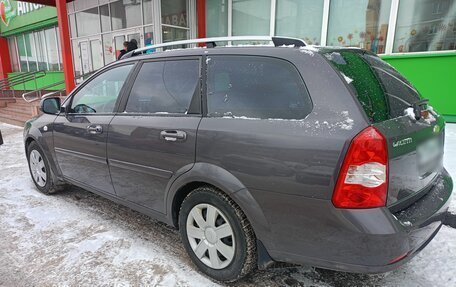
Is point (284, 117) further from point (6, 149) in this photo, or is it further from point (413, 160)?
point (6, 149)

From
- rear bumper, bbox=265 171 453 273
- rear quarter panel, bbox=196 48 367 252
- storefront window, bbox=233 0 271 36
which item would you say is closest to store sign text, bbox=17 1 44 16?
storefront window, bbox=233 0 271 36

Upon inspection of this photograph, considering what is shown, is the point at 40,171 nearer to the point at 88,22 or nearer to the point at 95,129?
the point at 95,129

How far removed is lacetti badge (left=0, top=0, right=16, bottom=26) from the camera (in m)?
18.9

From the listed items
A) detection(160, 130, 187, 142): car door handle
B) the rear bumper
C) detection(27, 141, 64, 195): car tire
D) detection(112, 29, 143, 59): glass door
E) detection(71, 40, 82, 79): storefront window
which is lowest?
detection(27, 141, 64, 195): car tire

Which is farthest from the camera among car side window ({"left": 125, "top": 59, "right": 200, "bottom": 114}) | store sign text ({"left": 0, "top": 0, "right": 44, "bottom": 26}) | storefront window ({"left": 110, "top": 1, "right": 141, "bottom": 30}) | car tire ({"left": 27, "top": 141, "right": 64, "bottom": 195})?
store sign text ({"left": 0, "top": 0, "right": 44, "bottom": 26})

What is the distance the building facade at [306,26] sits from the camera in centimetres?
711

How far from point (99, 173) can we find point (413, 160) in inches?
109

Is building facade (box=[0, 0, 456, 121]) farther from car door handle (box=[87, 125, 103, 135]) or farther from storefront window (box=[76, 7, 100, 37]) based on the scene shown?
car door handle (box=[87, 125, 103, 135])

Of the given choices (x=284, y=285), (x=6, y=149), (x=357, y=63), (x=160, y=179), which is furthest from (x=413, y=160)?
(x=6, y=149)

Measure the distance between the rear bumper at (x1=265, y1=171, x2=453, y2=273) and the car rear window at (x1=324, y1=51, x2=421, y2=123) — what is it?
1.83ft

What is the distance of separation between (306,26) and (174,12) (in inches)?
195

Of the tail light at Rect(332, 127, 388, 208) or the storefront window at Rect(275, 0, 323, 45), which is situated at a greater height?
the storefront window at Rect(275, 0, 323, 45)

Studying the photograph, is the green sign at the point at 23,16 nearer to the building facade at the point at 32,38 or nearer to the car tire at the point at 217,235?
the building facade at the point at 32,38

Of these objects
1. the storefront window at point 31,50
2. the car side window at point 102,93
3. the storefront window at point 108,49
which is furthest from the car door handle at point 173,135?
the storefront window at point 31,50
